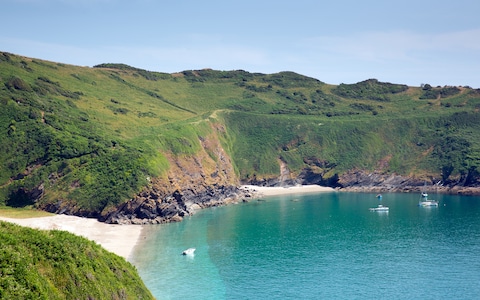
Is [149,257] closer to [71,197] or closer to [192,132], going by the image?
[71,197]

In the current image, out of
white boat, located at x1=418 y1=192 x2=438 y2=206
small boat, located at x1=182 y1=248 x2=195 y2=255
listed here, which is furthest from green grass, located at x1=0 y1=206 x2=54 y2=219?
white boat, located at x1=418 y1=192 x2=438 y2=206

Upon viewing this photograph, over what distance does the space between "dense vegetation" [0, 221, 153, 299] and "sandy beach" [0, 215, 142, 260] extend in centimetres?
5483

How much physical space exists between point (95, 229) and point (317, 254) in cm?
5642

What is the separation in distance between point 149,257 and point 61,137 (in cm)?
6984

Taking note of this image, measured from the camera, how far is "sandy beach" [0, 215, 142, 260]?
111 m

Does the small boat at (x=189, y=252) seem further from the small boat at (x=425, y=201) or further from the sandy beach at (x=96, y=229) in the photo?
the small boat at (x=425, y=201)

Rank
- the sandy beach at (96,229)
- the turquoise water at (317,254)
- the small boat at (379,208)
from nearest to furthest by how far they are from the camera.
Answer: the turquoise water at (317,254) → the sandy beach at (96,229) → the small boat at (379,208)

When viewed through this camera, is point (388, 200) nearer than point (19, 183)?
No

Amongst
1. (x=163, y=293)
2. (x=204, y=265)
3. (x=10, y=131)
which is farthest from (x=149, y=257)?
→ (x=10, y=131)

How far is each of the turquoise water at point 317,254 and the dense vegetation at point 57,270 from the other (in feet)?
95.8

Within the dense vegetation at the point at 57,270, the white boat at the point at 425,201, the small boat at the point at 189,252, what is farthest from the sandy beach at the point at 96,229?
the white boat at the point at 425,201

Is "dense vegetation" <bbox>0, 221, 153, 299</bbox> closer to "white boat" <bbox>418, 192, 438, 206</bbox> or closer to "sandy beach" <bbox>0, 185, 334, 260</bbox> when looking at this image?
"sandy beach" <bbox>0, 185, 334, 260</bbox>

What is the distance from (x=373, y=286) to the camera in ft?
271

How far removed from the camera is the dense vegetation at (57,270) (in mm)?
36188
